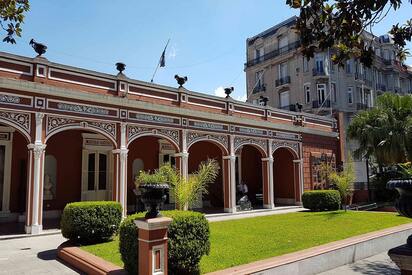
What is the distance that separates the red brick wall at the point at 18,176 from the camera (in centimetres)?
1370

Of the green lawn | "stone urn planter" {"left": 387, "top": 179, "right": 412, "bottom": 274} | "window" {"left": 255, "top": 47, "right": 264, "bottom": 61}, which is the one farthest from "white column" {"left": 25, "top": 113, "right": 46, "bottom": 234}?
"window" {"left": 255, "top": 47, "right": 264, "bottom": 61}

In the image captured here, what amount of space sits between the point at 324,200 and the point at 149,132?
8.41 metres

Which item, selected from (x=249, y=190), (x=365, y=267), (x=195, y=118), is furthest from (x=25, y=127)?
(x=249, y=190)

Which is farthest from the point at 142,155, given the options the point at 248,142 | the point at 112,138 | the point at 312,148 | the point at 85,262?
the point at 85,262

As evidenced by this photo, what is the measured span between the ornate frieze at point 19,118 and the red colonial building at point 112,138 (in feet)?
0.10

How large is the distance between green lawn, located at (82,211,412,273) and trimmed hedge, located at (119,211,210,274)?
48cm

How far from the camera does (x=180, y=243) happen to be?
605 centimetres

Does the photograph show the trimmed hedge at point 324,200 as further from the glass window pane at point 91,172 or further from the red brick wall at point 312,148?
the glass window pane at point 91,172

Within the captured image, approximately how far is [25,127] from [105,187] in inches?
220

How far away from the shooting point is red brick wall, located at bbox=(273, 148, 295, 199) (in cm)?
2086

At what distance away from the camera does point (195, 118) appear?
51.5 feet

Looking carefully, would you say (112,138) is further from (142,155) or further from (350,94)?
(350,94)

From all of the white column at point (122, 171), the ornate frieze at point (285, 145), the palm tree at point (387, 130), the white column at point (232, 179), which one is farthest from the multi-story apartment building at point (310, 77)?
the white column at point (122, 171)

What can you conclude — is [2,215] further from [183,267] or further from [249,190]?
[249,190]
